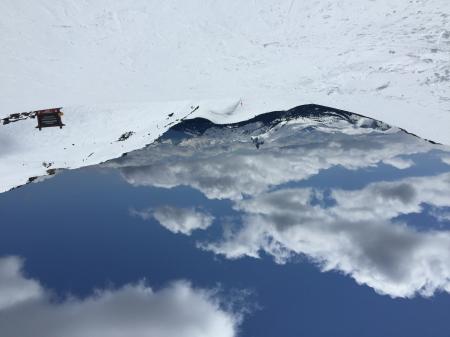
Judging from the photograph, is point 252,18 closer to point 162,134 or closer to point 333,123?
point 333,123

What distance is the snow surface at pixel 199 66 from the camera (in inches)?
1180

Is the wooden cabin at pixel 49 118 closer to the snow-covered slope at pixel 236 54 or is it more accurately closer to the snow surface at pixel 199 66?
the snow surface at pixel 199 66

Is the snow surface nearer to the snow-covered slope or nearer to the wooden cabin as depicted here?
the snow-covered slope

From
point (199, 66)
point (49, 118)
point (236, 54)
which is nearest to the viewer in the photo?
point (49, 118)

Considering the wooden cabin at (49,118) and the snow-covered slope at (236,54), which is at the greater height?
the snow-covered slope at (236,54)

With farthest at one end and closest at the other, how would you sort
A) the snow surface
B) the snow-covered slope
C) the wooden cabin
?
the snow-covered slope
the snow surface
the wooden cabin

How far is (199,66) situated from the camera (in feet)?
115

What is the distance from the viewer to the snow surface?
30.0 metres

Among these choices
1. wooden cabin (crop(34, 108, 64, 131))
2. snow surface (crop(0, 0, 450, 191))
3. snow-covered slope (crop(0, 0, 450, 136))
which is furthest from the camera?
snow-covered slope (crop(0, 0, 450, 136))

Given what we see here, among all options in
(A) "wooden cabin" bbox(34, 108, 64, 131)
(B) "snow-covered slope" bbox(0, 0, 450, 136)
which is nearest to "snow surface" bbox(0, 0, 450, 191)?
(B) "snow-covered slope" bbox(0, 0, 450, 136)

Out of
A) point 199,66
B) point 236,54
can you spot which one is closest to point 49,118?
point 199,66

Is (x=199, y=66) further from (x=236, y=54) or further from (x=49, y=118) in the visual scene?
(x=49, y=118)

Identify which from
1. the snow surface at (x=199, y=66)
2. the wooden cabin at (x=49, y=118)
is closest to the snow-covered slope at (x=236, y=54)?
the snow surface at (x=199, y=66)

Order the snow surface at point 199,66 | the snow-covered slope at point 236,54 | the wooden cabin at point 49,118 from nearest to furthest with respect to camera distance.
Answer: the wooden cabin at point 49,118 < the snow surface at point 199,66 < the snow-covered slope at point 236,54
